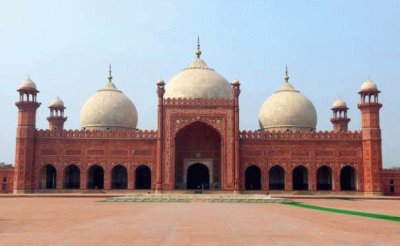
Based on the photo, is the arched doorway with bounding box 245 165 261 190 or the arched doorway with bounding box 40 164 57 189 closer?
the arched doorway with bounding box 40 164 57 189

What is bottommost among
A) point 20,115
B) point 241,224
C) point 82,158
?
point 241,224

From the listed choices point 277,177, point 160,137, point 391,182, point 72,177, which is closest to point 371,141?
point 391,182

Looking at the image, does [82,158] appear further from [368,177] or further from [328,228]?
[328,228]

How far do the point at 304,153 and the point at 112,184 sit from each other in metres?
10.5

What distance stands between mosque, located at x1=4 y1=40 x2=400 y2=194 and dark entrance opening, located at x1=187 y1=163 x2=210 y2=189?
55 mm

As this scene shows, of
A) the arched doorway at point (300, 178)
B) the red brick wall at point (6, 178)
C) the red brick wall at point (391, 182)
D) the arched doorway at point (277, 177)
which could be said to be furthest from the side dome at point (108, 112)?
the red brick wall at point (391, 182)

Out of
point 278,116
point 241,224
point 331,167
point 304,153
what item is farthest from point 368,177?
point 241,224

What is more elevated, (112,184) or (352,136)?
(352,136)

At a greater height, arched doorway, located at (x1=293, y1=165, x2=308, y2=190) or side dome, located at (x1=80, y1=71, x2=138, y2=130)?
side dome, located at (x1=80, y1=71, x2=138, y2=130)

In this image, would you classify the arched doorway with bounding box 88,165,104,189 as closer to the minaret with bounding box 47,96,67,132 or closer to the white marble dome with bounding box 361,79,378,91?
the minaret with bounding box 47,96,67,132

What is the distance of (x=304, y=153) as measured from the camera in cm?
2438

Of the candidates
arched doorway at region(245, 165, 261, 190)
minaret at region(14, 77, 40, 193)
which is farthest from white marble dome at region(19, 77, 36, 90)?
arched doorway at region(245, 165, 261, 190)

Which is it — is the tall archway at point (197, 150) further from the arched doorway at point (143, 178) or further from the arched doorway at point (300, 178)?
the arched doorway at point (300, 178)

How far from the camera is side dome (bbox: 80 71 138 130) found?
27578mm
